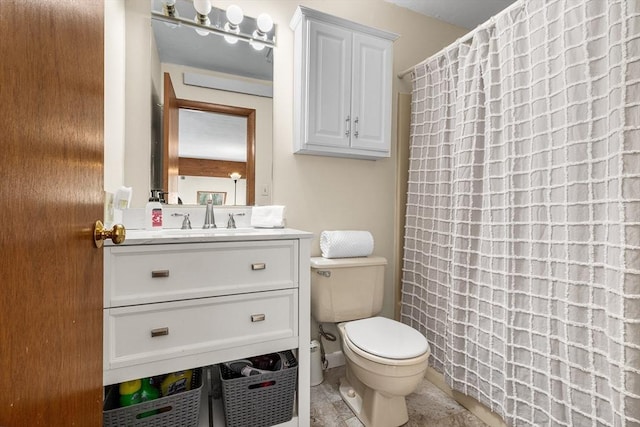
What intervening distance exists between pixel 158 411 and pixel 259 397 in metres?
0.40

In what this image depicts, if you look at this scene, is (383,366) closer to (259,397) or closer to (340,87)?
(259,397)

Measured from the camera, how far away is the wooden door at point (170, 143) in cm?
162

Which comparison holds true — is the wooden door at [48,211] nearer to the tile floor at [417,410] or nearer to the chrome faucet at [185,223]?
the chrome faucet at [185,223]

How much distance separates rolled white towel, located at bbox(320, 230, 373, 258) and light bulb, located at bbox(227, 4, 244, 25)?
135 centimetres

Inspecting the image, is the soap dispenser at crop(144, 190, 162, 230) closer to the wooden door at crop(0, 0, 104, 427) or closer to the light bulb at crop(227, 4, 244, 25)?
the wooden door at crop(0, 0, 104, 427)

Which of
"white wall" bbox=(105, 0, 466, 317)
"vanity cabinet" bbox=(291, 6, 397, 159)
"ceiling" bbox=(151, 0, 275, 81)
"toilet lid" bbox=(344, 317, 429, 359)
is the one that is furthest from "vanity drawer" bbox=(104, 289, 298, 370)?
"ceiling" bbox=(151, 0, 275, 81)

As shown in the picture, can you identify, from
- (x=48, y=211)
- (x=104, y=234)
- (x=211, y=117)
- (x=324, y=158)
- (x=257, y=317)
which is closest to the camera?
(x=48, y=211)

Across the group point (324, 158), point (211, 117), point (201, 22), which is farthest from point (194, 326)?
point (201, 22)

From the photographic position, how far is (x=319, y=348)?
5.94ft

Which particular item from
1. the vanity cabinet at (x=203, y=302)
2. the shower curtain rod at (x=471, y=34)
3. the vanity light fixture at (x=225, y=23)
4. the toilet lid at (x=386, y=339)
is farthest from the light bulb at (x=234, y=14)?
the toilet lid at (x=386, y=339)

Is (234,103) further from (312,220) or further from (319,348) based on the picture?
(319,348)

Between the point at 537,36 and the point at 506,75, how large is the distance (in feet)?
0.58

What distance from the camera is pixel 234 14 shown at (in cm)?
168

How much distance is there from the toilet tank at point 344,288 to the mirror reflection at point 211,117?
629mm
